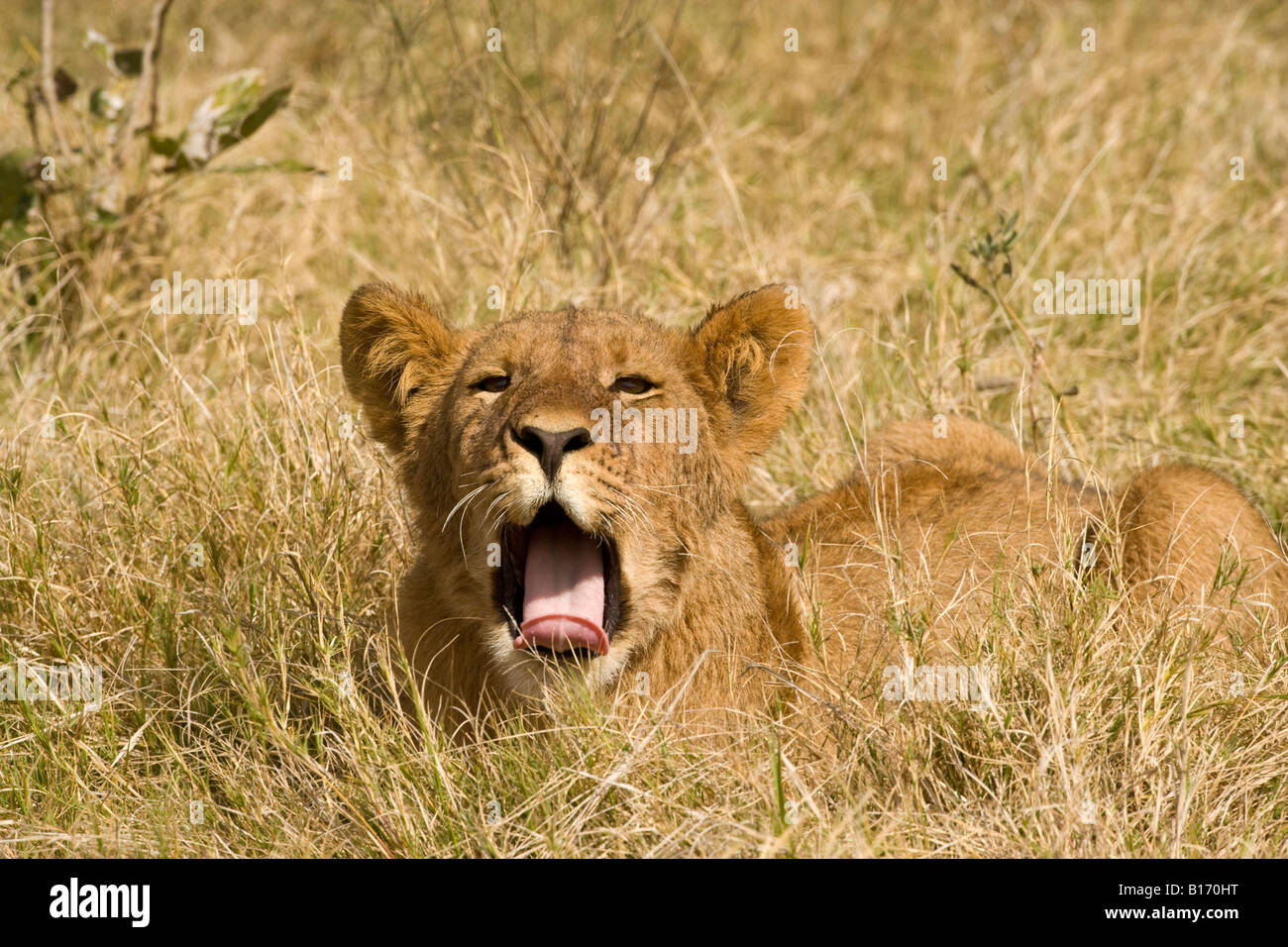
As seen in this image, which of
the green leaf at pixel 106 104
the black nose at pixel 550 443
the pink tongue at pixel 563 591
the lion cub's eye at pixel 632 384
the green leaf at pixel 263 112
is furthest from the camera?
the green leaf at pixel 106 104

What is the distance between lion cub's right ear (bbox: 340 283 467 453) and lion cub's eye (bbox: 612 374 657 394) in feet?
2.02

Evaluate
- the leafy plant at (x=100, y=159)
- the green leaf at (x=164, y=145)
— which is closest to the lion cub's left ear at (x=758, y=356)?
the leafy plant at (x=100, y=159)

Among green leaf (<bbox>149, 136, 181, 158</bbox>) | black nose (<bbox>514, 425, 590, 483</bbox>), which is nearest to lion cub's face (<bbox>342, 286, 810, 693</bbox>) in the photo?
black nose (<bbox>514, 425, 590, 483</bbox>)

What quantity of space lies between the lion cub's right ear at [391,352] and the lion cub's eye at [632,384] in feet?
2.02

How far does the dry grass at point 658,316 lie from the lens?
3.82m

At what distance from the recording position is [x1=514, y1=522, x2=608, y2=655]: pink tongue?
379 centimetres

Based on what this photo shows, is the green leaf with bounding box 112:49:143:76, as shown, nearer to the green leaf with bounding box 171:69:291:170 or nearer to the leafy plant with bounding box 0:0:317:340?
the leafy plant with bounding box 0:0:317:340

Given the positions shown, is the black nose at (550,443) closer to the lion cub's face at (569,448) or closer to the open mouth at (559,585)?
the lion cub's face at (569,448)

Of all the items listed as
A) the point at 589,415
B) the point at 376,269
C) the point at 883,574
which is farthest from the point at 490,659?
the point at 376,269

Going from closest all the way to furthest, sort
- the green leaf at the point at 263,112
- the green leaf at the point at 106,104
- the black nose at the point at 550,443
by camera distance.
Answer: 1. the black nose at the point at 550,443
2. the green leaf at the point at 263,112
3. the green leaf at the point at 106,104

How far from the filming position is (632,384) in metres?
4.05

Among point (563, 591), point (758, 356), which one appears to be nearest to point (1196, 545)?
point (758, 356)

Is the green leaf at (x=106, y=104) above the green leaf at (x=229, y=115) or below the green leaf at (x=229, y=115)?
above

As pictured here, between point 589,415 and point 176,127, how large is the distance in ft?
18.7
